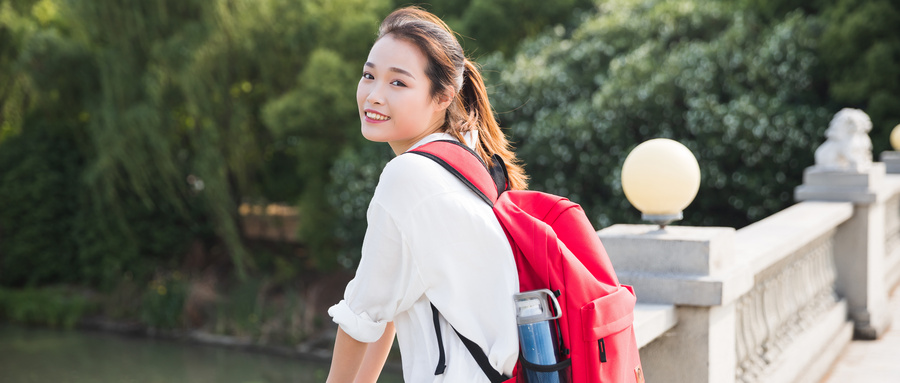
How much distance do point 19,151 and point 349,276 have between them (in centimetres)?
694

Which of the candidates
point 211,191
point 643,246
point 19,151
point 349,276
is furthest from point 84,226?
point 643,246

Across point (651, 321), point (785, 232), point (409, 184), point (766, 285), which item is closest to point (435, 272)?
point (409, 184)

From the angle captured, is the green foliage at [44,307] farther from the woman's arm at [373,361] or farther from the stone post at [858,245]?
the woman's arm at [373,361]

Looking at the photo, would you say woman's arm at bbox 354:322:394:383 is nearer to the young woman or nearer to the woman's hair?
the young woman

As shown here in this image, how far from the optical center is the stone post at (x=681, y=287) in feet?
7.47

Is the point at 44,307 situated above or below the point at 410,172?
below

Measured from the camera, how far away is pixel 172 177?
47.3 ft

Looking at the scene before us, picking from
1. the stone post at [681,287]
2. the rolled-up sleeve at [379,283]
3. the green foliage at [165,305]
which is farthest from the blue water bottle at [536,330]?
the green foliage at [165,305]

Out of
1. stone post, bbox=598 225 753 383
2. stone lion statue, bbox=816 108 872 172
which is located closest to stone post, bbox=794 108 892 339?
stone lion statue, bbox=816 108 872 172

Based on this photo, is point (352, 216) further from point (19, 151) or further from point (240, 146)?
point (19, 151)

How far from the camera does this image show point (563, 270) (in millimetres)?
1356

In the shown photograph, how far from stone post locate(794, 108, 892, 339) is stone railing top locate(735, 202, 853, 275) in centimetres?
12

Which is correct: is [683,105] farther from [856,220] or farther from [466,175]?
[466,175]

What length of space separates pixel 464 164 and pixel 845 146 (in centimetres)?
417
